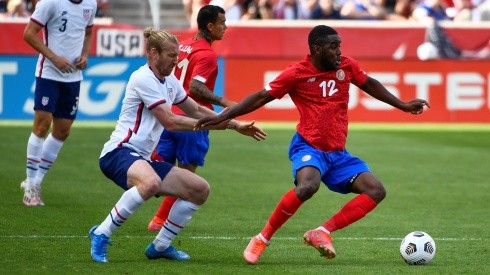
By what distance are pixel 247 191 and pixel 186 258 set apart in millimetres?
4860

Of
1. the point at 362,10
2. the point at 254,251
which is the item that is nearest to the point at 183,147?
the point at 254,251

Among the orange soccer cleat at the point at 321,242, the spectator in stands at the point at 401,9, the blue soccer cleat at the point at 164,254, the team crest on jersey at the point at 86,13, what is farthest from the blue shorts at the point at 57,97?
the spectator in stands at the point at 401,9

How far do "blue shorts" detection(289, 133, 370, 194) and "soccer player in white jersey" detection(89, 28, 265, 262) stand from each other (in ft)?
1.42

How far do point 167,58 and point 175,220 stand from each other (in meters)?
1.21

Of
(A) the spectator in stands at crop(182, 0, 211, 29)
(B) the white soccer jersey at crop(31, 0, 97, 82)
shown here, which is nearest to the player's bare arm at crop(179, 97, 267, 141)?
(B) the white soccer jersey at crop(31, 0, 97, 82)

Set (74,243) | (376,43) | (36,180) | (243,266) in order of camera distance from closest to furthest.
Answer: (243,266), (74,243), (36,180), (376,43)

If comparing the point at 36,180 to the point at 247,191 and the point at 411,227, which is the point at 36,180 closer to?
the point at 247,191

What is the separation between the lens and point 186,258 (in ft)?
30.4

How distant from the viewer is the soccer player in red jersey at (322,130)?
30.5ft

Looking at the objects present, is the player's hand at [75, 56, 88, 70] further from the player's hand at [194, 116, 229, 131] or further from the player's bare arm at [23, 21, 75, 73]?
the player's hand at [194, 116, 229, 131]

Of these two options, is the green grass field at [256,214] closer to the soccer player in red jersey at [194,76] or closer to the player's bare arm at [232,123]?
the soccer player in red jersey at [194,76]

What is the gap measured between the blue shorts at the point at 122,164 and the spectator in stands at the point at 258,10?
1822cm

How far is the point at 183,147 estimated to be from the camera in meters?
11.0

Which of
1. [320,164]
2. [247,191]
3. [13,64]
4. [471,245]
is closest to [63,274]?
[320,164]
